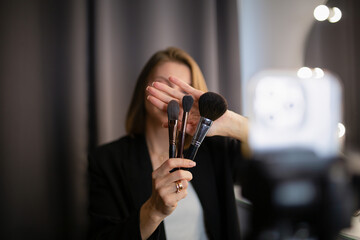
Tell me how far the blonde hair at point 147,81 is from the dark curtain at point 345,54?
16 cm

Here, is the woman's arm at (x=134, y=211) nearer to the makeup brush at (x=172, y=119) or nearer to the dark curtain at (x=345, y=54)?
the makeup brush at (x=172, y=119)

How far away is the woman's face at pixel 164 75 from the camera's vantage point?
0.41 m

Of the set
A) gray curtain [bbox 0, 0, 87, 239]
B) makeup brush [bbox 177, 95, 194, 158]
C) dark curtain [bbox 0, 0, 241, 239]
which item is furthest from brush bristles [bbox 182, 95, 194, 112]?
gray curtain [bbox 0, 0, 87, 239]

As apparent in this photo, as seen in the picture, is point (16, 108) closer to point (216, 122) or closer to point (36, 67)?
point (36, 67)

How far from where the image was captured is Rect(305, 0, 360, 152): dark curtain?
1.29 feet

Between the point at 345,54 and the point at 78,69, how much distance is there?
513 mm

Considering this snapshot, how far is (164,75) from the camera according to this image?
420 mm

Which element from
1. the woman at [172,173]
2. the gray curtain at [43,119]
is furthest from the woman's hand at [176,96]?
the gray curtain at [43,119]

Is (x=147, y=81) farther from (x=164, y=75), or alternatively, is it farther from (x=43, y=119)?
Answer: (x=43, y=119)

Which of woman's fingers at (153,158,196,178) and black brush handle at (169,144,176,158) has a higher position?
black brush handle at (169,144,176,158)

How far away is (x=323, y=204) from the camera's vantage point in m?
0.40

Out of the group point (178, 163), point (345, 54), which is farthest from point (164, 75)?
point (345, 54)

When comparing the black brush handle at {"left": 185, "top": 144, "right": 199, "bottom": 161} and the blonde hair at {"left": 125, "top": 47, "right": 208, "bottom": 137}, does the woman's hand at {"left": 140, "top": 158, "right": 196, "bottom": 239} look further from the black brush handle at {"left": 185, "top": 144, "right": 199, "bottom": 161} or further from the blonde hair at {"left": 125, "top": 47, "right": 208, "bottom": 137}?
the blonde hair at {"left": 125, "top": 47, "right": 208, "bottom": 137}

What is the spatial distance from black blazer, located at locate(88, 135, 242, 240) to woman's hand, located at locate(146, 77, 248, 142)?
0.02 meters
